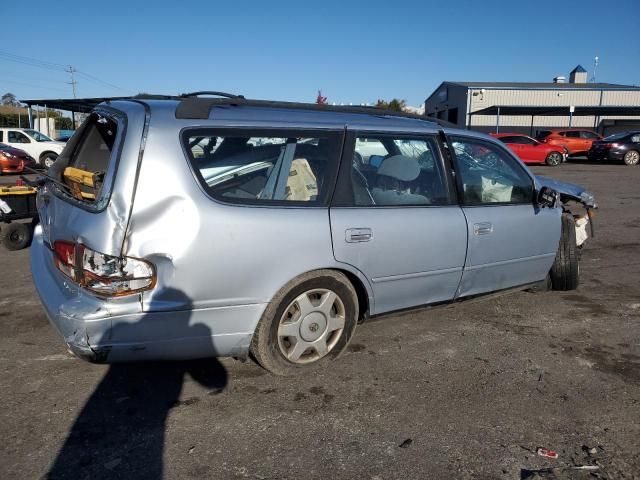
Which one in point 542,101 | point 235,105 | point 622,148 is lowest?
point 235,105

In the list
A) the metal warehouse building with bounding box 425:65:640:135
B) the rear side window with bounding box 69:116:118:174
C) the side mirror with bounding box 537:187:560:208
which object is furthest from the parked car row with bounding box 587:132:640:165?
the rear side window with bounding box 69:116:118:174

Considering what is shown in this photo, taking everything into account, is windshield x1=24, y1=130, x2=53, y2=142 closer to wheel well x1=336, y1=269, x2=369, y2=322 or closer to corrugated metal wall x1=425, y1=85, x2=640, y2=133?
wheel well x1=336, y1=269, x2=369, y2=322

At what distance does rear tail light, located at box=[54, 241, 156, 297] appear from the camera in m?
2.65

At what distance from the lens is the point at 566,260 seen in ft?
16.0

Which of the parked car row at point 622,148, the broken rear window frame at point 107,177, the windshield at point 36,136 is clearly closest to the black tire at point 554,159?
the parked car row at point 622,148

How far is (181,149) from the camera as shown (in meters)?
2.79

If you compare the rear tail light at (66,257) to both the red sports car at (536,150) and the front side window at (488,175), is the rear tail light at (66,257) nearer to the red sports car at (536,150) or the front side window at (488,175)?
the front side window at (488,175)

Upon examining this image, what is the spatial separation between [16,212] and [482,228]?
6033 mm

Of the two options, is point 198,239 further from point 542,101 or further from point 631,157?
point 542,101

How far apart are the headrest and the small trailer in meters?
5.25

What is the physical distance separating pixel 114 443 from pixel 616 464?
2.49m

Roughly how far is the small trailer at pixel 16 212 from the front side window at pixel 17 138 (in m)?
14.4

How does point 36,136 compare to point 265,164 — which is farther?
point 36,136

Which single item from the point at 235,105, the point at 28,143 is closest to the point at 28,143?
the point at 28,143
